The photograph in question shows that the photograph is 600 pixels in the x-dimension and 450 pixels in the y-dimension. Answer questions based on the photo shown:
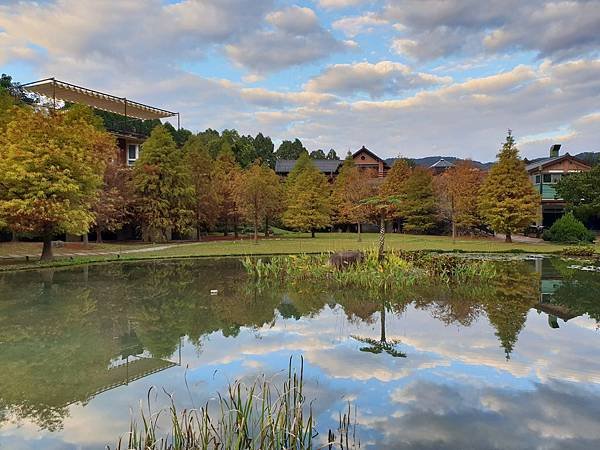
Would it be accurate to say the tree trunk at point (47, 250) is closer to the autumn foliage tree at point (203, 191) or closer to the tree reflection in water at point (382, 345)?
the autumn foliage tree at point (203, 191)

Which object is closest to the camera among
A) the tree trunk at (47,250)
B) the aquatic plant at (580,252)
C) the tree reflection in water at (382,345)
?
the tree reflection in water at (382,345)

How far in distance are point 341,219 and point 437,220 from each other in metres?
7.67

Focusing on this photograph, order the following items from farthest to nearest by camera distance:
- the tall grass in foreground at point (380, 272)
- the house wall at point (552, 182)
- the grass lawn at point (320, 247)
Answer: the house wall at point (552, 182) → the grass lawn at point (320, 247) → the tall grass in foreground at point (380, 272)

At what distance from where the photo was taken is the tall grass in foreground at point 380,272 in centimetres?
1346

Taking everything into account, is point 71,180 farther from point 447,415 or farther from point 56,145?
point 447,415

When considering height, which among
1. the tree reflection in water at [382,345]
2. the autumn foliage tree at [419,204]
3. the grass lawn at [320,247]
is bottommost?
the grass lawn at [320,247]

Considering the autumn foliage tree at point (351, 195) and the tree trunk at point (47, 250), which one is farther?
the autumn foliage tree at point (351, 195)

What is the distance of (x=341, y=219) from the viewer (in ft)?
134

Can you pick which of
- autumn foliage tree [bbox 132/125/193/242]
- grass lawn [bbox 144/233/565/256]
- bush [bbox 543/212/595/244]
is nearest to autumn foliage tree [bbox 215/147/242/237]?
autumn foliage tree [bbox 132/125/193/242]

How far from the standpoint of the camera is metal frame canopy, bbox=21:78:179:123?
30.3m

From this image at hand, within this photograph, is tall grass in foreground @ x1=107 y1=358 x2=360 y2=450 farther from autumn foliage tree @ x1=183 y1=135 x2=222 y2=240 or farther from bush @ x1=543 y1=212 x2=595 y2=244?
autumn foliage tree @ x1=183 y1=135 x2=222 y2=240

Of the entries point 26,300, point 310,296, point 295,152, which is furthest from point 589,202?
point 295,152

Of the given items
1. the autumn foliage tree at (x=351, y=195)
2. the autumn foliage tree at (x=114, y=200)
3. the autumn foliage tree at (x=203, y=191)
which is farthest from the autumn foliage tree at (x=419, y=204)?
the autumn foliage tree at (x=114, y=200)

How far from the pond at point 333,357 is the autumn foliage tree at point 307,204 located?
75.6 ft
